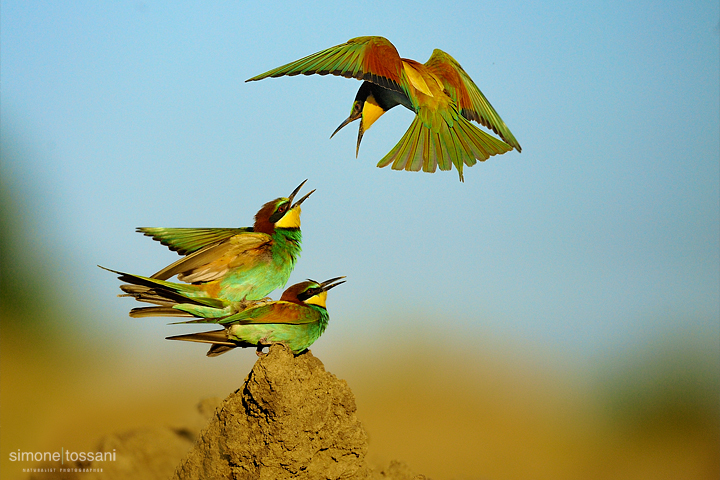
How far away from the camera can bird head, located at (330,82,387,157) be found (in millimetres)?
3930

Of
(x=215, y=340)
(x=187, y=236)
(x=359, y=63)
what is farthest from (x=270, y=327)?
(x=359, y=63)

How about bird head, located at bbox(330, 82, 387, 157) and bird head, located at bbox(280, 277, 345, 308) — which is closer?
bird head, located at bbox(280, 277, 345, 308)

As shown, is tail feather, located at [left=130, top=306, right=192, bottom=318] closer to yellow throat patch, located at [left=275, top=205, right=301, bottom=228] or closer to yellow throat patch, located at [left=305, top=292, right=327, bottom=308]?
yellow throat patch, located at [left=305, top=292, right=327, bottom=308]

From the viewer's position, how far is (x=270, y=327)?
9.20 ft

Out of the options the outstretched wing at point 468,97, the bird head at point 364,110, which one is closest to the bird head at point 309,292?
the bird head at point 364,110

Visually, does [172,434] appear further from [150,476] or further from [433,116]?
[433,116]

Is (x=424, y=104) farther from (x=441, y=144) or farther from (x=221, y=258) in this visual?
(x=221, y=258)

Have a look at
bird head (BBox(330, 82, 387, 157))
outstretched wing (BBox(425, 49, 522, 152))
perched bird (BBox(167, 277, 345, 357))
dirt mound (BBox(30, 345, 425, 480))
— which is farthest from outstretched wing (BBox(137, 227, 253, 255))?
outstretched wing (BBox(425, 49, 522, 152))

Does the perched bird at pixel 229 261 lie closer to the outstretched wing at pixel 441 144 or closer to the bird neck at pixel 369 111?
the outstretched wing at pixel 441 144

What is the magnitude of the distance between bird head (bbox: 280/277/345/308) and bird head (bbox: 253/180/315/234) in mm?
457

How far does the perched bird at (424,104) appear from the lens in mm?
3361

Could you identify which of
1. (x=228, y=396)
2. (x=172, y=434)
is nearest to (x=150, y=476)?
(x=172, y=434)

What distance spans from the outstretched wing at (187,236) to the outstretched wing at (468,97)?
64.7 inches

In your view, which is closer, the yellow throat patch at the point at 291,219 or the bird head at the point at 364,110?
the yellow throat patch at the point at 291,219
